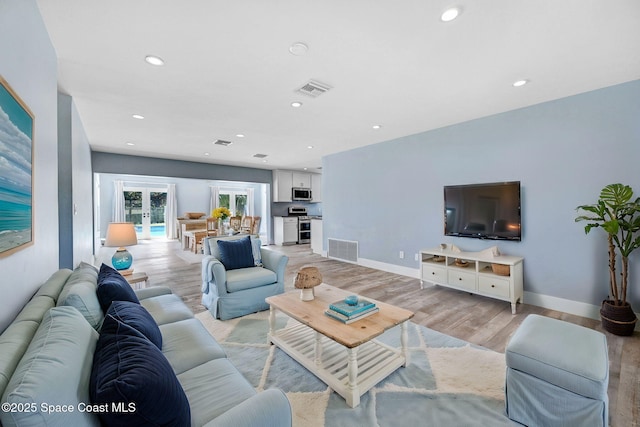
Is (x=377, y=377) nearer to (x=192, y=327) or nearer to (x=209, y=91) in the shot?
(x=192, y=327)

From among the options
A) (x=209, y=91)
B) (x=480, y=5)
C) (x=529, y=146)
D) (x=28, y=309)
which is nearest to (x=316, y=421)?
(x=28, y=309)

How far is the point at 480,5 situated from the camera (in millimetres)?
1671

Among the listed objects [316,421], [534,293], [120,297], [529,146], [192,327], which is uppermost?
[529,146]

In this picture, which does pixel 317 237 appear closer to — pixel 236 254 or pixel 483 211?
pixel 236 254

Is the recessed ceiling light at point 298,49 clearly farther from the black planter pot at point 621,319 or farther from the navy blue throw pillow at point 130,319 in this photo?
the black planter pot at point 621,319

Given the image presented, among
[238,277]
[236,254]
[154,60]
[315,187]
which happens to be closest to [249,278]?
[238,277]

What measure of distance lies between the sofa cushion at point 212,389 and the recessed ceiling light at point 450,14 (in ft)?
8.05

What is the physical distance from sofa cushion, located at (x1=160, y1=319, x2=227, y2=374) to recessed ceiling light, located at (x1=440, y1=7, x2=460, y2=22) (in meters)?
2.54

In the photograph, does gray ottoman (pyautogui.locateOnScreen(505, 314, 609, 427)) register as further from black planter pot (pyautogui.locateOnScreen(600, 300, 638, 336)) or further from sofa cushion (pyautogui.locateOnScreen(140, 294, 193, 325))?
sofa cushion (pyautogui.locateOnScreen(140, 294, 193, 325))

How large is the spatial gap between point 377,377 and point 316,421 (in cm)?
52

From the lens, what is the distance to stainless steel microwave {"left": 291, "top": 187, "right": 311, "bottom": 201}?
29.1 feet

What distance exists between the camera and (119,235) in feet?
9.39

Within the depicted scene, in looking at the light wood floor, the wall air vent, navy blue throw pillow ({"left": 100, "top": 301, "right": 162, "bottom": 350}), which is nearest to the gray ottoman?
the light wood floor

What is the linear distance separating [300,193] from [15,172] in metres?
7.85
